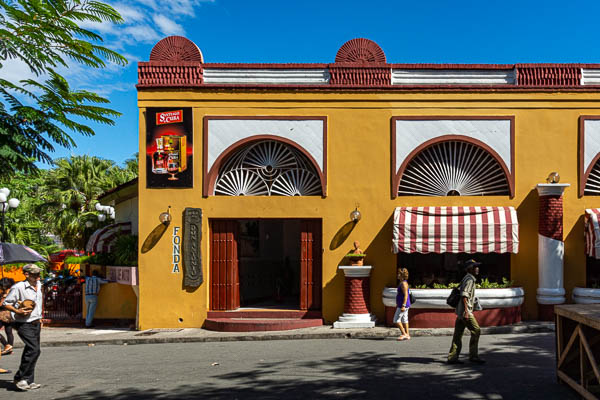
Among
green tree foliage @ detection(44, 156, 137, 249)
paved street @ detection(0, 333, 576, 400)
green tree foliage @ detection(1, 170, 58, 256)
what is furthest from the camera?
green tree foliage @ detection(1, 170, 58, 256)

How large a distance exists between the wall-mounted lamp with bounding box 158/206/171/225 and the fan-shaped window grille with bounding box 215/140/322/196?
1.28 m

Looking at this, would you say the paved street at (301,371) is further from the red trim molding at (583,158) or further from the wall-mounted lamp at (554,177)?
the red trim molding at (583,158)

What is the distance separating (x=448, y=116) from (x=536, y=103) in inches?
85.4

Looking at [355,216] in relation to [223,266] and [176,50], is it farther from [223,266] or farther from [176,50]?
[176,50]

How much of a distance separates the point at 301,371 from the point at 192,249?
554cm

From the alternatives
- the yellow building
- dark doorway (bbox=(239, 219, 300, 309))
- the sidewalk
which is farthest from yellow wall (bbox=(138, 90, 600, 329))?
dark doorway (bbox=(239, 219, 300, 309))

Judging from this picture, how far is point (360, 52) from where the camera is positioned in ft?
41.5

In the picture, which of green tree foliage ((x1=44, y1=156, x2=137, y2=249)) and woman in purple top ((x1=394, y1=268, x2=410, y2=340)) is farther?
green tree foliage ((x1=44, y1=156, x2=137, y2=249))

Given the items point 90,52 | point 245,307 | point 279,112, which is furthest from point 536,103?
point 90,52

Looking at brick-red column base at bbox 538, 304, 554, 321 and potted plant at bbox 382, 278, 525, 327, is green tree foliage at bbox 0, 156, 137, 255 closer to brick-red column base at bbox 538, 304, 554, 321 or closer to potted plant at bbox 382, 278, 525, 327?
potted plant at bbox 382, 278, 525, 327

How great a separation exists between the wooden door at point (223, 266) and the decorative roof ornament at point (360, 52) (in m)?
4.96

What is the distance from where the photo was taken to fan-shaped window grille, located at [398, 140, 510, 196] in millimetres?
12570

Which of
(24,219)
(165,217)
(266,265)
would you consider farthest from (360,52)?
(24,219)

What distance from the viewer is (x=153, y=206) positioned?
12484 millimetres
